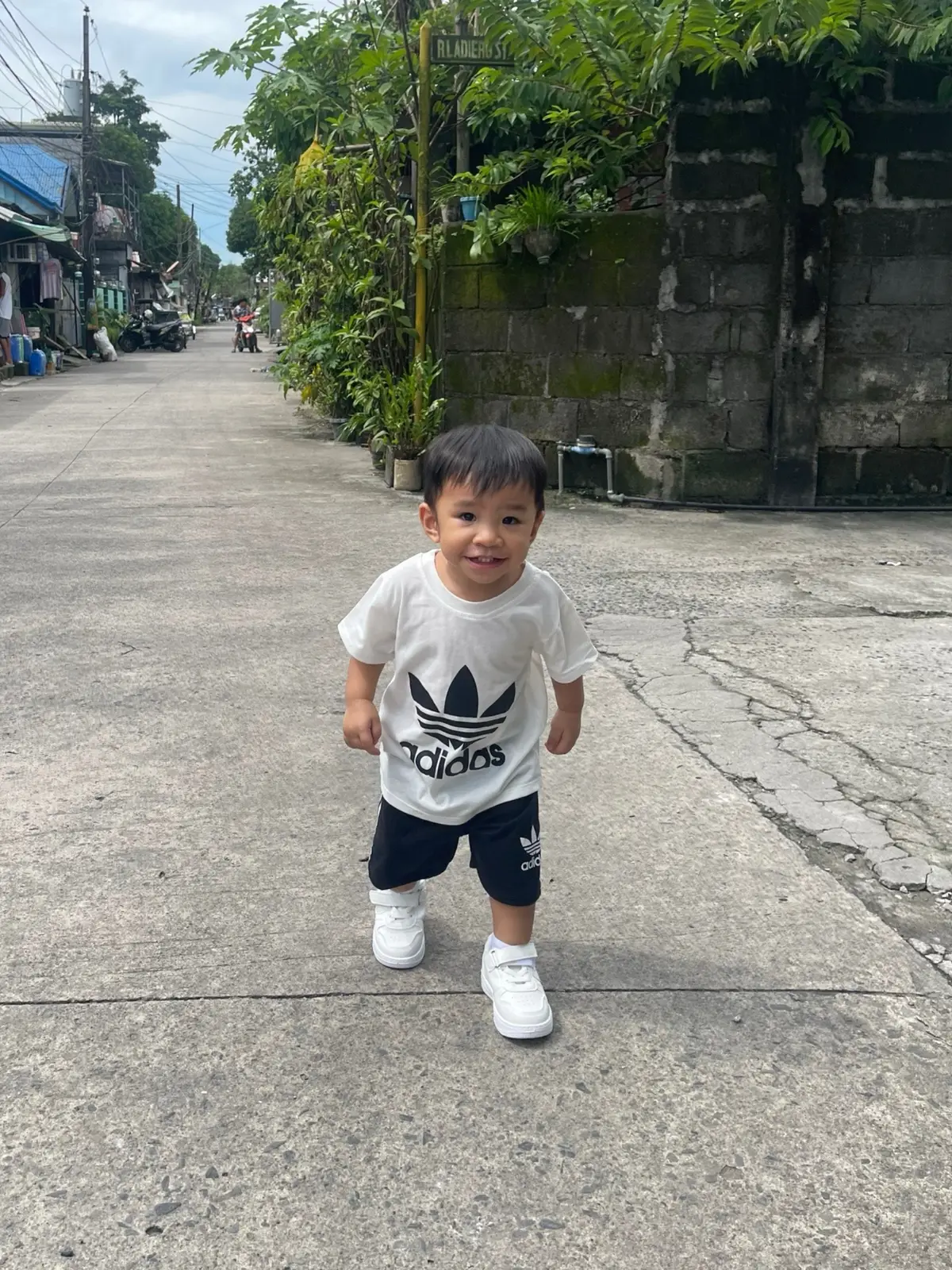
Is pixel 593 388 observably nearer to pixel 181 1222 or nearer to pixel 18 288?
pixel 181 1222

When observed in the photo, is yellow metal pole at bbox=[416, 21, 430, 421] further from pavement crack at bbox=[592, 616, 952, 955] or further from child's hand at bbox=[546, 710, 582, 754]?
child's hand at bbox=[546, 710, 582, 754]

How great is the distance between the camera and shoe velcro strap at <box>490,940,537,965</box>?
2414 mm

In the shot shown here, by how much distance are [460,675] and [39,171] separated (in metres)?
42.9

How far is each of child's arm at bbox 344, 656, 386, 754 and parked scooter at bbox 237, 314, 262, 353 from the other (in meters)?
39.9

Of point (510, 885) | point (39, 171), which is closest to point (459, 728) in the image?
point (510, 885)

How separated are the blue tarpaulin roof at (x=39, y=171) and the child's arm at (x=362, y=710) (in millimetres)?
38460

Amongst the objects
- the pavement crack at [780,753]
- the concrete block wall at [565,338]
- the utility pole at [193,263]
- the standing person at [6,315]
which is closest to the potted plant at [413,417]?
the concrete block wall at [565,338]

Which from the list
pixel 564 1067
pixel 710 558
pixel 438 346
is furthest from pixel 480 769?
pixel 438 346

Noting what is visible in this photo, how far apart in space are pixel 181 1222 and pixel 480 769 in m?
0.97

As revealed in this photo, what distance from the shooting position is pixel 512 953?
2.42m

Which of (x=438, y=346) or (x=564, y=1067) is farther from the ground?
(x=438, y=346)

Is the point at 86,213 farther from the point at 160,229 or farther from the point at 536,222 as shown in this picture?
the point at 160,229

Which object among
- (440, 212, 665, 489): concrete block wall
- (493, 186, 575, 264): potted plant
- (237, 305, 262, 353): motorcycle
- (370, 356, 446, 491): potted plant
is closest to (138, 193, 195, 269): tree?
(237, 305, 262, 353): motorcycle

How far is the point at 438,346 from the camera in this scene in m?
8.69
